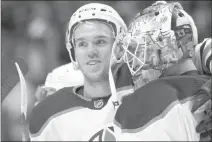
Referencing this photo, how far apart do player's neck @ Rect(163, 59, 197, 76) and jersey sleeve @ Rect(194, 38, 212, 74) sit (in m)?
0.06

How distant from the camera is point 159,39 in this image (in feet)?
4.60

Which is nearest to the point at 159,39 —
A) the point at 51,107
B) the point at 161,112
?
the point at 161,112

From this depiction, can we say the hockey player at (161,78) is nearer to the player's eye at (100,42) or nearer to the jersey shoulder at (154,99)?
the jersey shoulder at (154,99)

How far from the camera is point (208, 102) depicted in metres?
1.31

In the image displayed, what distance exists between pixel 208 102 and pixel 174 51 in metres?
0.18

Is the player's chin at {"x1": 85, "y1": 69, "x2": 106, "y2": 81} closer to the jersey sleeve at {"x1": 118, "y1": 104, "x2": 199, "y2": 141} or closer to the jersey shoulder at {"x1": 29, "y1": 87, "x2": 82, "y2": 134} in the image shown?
the jersey shoulder at {"x1": 29, "y1": 87, "x2": 82, "y2": 134}

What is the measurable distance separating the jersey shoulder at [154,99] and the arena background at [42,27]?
0.89 metres

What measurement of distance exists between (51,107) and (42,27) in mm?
1003

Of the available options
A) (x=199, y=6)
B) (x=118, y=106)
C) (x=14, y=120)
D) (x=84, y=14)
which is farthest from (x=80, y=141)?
(x=199, y=6)

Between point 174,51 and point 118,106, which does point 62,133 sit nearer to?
point 118,106

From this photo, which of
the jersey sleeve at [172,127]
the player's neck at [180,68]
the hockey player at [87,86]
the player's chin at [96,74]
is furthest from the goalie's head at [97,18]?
the jersey sleeve at [172,127]

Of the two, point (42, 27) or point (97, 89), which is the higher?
point (42, 27)

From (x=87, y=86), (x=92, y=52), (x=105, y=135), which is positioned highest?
(x=92, y=52)

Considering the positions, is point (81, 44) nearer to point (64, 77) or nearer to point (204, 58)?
point (204, 58)
